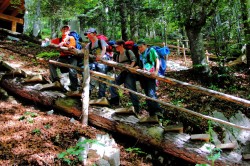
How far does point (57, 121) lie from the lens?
5.68m

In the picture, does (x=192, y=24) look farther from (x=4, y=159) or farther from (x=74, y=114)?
(x=4, y=159)

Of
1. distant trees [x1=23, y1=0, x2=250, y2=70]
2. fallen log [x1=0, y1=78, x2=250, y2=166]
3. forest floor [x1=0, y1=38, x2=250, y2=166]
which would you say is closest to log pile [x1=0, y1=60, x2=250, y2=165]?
fallen log [x1=0, y1=78, x2=250, y2=166]

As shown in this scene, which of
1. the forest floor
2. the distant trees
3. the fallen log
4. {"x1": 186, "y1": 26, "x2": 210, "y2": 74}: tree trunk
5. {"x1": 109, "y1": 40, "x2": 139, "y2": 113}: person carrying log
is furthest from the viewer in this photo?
{"x1": 186, "y1": 26, "x2": 210, "y2": 74}: tree trunk

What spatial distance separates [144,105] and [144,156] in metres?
3.06

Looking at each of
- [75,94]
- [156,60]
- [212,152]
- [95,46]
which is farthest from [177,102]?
[212,152]

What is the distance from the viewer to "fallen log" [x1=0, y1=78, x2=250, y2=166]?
181 inches

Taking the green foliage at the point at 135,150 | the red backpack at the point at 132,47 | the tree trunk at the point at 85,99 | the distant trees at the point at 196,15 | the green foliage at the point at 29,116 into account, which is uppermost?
the distant trees at the point at 196,15

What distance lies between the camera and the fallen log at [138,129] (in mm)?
4593

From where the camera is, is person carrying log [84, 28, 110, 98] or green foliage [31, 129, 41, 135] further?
person carrying log [84, 28, 110, 98]

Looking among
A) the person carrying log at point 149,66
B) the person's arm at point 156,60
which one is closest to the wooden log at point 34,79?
the person carrying log at point 149,66

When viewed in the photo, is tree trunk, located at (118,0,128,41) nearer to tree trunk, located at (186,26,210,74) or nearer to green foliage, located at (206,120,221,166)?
tree trunk, located at (186,26,210,74)

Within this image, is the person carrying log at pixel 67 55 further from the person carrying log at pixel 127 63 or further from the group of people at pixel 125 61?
the person carrying log at pixel 127 63

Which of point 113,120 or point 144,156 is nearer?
point 144,156

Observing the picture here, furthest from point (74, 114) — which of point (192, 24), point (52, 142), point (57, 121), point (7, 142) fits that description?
point (192, 24)
